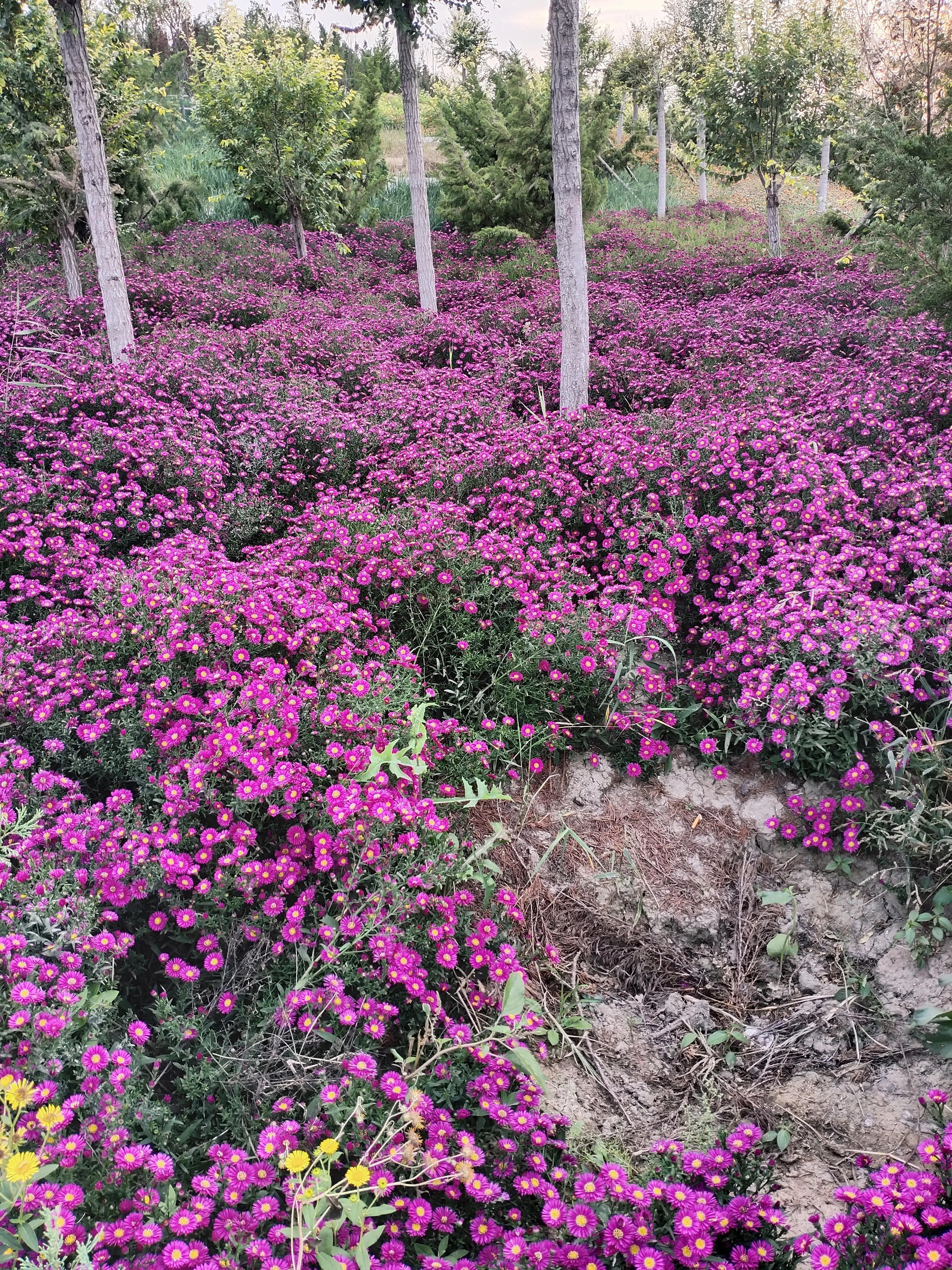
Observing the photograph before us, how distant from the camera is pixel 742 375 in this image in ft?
20.9

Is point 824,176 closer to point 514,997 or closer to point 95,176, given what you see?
point 95,176

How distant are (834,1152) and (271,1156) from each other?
58.0 inches

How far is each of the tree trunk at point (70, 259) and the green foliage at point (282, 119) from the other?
400 centimetres

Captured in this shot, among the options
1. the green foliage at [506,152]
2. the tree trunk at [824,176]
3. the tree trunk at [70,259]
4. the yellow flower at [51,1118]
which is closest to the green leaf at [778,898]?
the yellow flower at [51,1118]

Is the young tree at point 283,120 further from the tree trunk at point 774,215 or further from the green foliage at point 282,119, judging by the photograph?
the tree trunk at point 774,215

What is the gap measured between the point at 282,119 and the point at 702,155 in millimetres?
11547

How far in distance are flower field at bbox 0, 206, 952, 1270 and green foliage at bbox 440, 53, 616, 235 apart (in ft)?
41.6

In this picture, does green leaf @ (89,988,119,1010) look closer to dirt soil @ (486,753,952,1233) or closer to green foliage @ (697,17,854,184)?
dirt soil @ (486,753,952,1233)

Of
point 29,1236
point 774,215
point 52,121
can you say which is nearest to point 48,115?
point 52,121

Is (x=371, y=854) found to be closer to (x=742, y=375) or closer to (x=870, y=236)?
(x=742, y=375)

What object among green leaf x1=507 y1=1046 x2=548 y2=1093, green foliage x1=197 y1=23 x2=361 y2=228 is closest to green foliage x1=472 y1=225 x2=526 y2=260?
green foliage x1=197 y1=23 x2=361 y2=228

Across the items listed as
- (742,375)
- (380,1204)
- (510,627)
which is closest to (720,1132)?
(380,1204)

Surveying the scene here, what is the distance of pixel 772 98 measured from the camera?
13031 mm

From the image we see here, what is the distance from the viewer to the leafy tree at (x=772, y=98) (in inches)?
503
